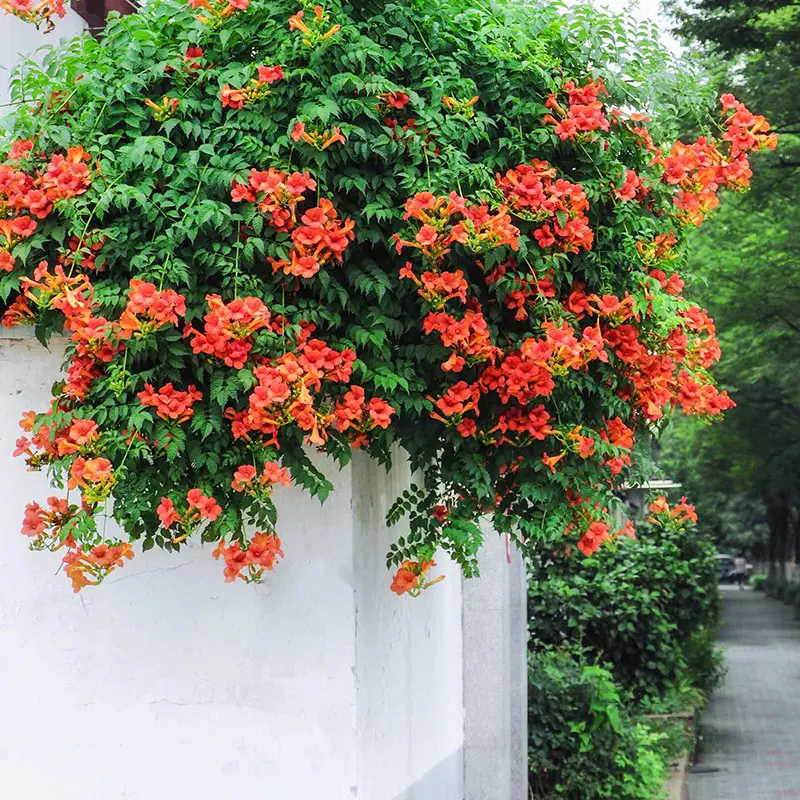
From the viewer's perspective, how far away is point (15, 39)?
5.60m

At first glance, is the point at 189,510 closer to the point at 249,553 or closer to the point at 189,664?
the point at 249,553

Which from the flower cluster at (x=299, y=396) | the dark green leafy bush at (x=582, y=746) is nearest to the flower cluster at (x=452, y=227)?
the flower cluster at (x=299, y=396)

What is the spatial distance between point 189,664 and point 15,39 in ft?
9.69

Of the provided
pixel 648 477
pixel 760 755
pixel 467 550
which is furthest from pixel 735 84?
pixel 467 550

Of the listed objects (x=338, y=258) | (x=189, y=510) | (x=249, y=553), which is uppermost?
(x=338, y=258)

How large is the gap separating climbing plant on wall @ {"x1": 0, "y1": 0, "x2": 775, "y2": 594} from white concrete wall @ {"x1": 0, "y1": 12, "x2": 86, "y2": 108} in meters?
1.29

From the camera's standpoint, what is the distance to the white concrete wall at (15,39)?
5484 millimetres

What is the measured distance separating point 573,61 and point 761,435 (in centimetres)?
1845

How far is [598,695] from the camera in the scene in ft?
30.7

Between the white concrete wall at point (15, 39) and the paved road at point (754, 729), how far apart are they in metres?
8.54

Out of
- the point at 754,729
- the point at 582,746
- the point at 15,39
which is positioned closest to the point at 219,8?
the point at 15,39

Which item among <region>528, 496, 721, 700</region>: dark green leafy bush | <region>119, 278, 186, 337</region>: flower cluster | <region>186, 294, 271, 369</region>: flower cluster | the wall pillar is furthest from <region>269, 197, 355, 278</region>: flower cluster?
<region>528, 496, 721, 700</region>: dark green leafy bush

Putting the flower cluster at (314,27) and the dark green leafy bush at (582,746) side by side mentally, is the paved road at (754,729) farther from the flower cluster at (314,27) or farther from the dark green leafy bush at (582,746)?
the flower cluster at (314,27)

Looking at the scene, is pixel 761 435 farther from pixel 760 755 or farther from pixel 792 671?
pixel 760 755
